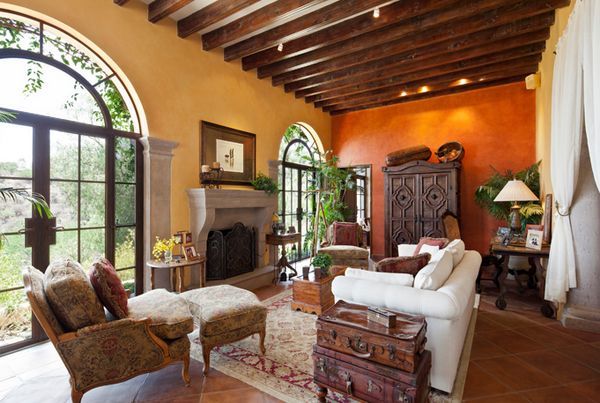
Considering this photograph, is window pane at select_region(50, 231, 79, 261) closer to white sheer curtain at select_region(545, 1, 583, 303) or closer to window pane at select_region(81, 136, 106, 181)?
window pane at select_region(81, 136, 106, 181)

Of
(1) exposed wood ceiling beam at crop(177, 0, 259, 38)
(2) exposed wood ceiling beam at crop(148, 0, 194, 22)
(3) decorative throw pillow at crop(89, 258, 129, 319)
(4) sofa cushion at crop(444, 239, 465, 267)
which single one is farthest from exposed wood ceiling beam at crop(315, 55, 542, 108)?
(3) decorative throw pillow at crop(89, 258, 129, 319)

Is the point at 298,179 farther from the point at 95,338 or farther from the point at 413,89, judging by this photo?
the point at 95,338

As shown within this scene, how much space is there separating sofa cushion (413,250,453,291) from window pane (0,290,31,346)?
3.61 m

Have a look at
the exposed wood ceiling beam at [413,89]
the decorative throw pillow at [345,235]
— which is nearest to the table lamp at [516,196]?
the exposed wood ceiling beam at [413,89]

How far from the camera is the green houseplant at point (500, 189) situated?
4.59 meters

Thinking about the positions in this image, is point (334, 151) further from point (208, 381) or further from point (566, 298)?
point (208, 381)

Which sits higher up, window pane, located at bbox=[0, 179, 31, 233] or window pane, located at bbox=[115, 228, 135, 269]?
window pane, located at bbox=[0, 179, 31, 233]

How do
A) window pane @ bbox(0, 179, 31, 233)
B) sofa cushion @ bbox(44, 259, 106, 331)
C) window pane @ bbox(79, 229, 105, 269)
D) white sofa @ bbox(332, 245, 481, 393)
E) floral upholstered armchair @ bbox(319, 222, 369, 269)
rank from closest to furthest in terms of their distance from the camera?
sofa cushion @ bbox(44, 259, 106, 331)
white sofa @ bbox(332, 245, 481, 393)
window pane @ bbox(0, 179, 31, 233)
window pane @ bbox(79, 229, 105, 269)
floral upholstered armchair @ bbox(319, 222, 369, 269)

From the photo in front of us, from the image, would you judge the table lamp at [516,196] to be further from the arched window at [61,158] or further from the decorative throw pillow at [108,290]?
the arched window at [61,158]

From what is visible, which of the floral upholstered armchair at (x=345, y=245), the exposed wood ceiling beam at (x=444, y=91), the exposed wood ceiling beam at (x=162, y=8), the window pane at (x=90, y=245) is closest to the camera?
the window pane at (x=90, y=245)

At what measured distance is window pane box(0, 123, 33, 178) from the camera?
2.74 metres

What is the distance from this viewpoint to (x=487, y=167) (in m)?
5.91

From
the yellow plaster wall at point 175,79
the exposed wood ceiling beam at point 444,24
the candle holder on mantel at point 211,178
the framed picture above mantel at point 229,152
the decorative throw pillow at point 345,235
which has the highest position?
the exposed wood ceiling beam at point 444,24

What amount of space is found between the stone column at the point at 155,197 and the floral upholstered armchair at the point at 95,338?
1.62 meters
